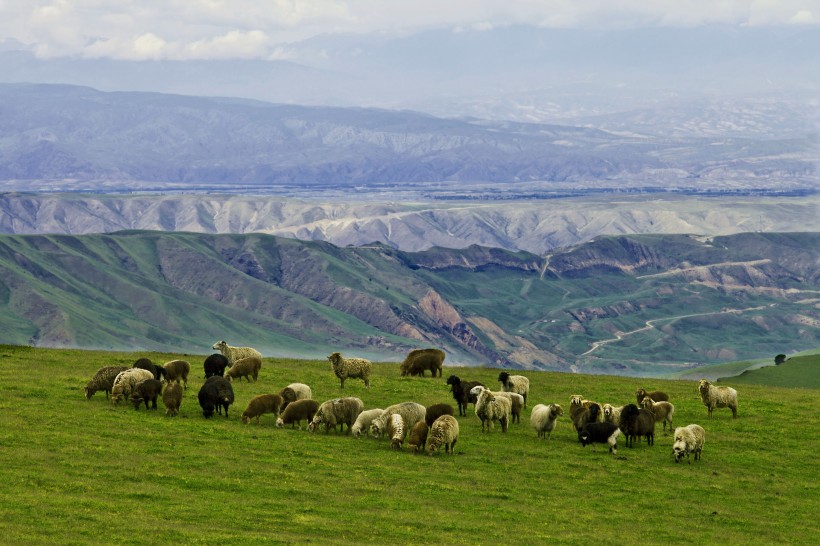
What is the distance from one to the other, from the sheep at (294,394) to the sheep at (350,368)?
6.03m

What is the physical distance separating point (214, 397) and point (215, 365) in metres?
8.89

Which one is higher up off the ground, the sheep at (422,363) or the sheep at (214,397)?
the sheep at (422,363)

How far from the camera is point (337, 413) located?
138 ft

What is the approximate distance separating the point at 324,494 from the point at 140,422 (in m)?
10.7

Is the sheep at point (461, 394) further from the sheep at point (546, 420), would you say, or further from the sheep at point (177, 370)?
the sheep at point (177, 370)

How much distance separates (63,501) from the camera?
3017cm

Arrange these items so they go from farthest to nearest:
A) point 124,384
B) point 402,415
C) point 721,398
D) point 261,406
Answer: point 721,398 < point 124,384 < point 261,406 < point 402,415

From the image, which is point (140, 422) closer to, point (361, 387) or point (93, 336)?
point (361, 387)

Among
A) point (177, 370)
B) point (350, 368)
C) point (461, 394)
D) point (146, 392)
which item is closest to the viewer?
point (146, 392)

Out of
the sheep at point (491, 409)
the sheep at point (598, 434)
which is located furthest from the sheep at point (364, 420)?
the sheep at point (598, 434)

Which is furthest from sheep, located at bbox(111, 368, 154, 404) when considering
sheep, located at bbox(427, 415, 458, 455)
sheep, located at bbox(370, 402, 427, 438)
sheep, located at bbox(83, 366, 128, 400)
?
sheep, located at bbox(427, 415, 458, 455)

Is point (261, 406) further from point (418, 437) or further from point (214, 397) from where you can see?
point (418, 437)

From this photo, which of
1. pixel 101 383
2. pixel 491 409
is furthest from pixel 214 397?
pixel 491 409

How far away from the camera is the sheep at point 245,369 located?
52.3 metres
